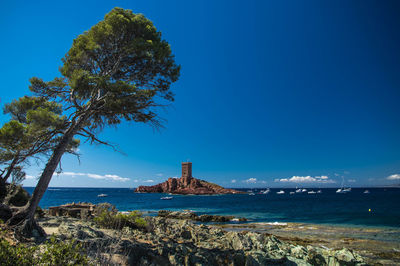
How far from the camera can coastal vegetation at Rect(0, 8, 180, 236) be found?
851 centimetres

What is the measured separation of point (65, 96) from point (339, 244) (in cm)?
1847

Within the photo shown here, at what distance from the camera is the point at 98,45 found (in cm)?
1006

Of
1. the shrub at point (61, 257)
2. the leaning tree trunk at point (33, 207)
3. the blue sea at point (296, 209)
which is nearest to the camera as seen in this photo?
the shrub at point (61, 257)

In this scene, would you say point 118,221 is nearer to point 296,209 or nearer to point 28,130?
point 28,130

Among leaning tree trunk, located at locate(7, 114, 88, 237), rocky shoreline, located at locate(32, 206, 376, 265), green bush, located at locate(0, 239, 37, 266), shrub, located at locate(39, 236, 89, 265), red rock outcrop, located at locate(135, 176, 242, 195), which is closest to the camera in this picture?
green bush, located at locate(0, 239, 37, 266)

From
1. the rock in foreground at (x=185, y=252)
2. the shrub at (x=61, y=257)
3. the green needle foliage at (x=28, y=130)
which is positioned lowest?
the rock in foreground at (x=185, y=252)

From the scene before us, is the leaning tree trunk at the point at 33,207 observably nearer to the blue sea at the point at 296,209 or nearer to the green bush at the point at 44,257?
the green bush at the point at 44,257

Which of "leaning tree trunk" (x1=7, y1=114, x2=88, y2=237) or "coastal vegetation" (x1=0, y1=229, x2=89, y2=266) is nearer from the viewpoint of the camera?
"coastal vegetation" (x1=0, y1=229, x2=89, y2=266)

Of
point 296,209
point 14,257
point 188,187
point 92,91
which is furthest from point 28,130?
point 188,187

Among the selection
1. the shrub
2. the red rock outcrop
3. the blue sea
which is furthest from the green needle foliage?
the red rock outcrop

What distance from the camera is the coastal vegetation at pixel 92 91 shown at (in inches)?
335

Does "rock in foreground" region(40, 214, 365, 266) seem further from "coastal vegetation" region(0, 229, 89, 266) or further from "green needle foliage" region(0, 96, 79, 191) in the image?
"green needle foliage" region(0, 96, 79, 191)

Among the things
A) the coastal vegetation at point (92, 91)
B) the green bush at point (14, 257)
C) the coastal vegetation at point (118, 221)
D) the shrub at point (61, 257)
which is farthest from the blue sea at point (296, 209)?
the green bush at point (14, 257)

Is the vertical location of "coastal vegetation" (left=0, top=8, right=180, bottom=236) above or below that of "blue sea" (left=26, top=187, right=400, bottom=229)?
above
